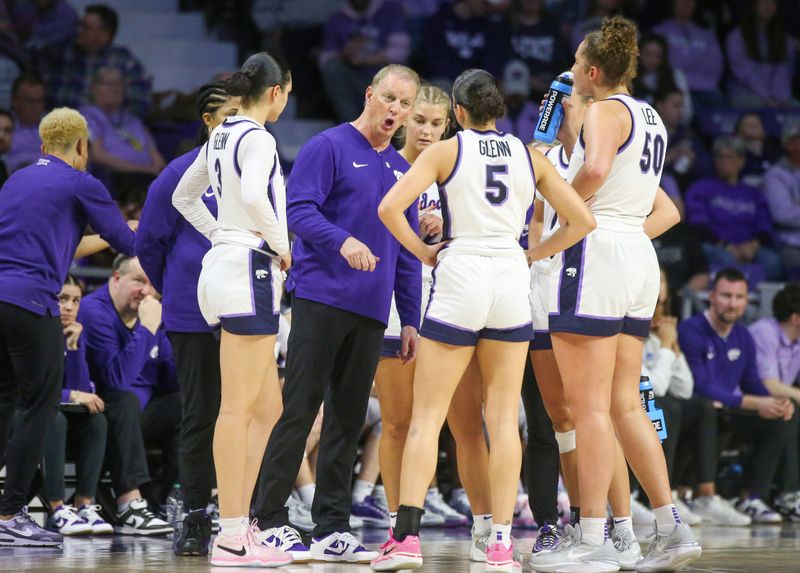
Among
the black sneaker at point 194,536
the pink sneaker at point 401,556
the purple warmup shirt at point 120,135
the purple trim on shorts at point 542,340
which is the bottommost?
the black sneaker at point 194,536

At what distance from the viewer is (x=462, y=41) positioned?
10766 mm

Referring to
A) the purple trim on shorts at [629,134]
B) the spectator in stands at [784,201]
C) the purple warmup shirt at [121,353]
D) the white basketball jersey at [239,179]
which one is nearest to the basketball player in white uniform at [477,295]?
the purple trim on shorts at [629,134]

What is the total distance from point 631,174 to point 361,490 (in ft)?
9.87

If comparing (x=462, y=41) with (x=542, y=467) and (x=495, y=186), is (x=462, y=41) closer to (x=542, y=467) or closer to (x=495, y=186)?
(x=542, y=467)

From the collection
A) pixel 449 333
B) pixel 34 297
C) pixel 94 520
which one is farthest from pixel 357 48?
pixel 449 333

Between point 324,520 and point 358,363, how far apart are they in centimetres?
63

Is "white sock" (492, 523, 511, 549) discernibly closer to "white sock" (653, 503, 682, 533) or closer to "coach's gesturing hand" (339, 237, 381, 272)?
"white sock" (653, 503, 682, 533)

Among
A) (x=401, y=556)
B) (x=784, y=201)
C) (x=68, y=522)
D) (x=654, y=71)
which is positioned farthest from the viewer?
(x=654, y=71)

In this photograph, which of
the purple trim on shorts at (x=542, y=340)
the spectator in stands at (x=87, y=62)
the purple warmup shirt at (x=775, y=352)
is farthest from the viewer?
the spectator in stands at (x=87, y=62)

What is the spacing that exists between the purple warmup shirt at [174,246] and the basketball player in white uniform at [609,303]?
146cm

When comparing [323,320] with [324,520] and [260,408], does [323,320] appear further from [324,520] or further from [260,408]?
[324,520]

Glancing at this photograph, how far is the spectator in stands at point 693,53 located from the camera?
11820 millimetres

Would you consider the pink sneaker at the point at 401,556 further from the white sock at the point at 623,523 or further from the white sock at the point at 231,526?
the white sock at the point at 623,523

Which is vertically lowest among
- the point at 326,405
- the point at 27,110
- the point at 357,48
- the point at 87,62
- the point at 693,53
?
the point at 326,405
